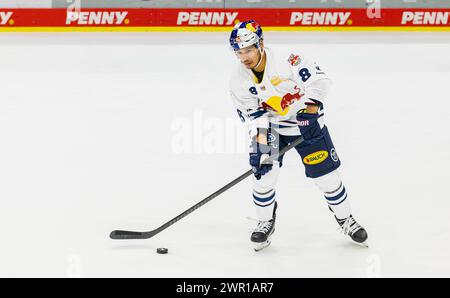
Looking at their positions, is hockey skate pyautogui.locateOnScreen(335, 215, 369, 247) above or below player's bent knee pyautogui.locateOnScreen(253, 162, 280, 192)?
below

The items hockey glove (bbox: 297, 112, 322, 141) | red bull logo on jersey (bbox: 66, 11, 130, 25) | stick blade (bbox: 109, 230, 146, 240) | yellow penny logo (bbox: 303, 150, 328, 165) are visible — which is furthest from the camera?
red bull logo on jersey (bbox: 66, 11, 130, 25)

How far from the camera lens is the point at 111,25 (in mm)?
11047

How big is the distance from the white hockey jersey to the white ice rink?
2.11 feet

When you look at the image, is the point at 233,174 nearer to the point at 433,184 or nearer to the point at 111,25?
the point at 433,184

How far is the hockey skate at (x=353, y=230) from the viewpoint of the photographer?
4.40 m

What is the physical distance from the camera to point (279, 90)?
4.38 meters

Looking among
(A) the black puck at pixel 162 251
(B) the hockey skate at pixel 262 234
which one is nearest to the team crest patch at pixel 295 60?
(B) the hockey skate at pixel 262 234

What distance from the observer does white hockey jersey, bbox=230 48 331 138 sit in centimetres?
430

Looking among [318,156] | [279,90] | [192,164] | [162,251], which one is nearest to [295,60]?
[279,90]

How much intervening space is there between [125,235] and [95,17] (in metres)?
6.94

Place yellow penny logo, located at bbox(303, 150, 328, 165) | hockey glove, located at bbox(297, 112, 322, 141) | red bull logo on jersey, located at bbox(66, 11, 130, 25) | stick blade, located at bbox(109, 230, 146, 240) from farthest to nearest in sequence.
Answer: red bull logo on jersey, located at bbox(66, 11, 130, 25) < stick blade, located at bbox(109, 230, 146, 240) < yellow penny logo, located at bbox(303, 150, 328, 165) < hockey glove, located at bbox(297, 112, 322, 141)

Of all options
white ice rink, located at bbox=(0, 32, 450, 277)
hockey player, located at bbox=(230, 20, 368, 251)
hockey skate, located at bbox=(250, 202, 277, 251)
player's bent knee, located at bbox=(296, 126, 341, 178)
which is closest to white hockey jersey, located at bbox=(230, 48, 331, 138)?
hockey player, located at bbox=(230, 20, 368, 251)

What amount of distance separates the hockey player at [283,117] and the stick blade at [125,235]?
0.58 metres

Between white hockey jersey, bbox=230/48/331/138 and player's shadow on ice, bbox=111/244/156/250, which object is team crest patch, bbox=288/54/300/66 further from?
player's shadow on ice, bbox=111/244/156/250
